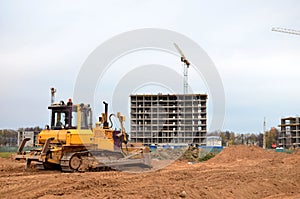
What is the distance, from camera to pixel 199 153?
126 ft

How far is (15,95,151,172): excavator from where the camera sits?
18.1m

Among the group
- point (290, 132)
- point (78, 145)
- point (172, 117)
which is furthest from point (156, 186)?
point (290, 132)

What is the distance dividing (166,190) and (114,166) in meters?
7.61

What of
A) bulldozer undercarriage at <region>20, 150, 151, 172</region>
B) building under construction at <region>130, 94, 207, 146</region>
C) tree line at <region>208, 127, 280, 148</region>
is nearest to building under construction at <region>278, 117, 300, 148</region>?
tree line at <region>208, 127, 280, 148</region>

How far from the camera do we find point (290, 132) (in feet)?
336

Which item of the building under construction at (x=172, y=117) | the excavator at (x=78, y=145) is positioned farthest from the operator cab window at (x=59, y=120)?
the building under construction at (x=172, y=117)

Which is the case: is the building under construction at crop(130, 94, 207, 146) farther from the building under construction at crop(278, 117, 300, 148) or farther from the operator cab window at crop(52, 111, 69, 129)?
the building under construction at crop(278, 117, 300, 148)

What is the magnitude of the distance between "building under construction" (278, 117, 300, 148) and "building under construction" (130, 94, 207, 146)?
218ft

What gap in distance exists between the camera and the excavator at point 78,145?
1811cm

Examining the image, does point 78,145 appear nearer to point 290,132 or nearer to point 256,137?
point 290,132

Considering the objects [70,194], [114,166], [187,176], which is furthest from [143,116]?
[70,194]

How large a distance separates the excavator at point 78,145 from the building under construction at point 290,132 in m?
85.2

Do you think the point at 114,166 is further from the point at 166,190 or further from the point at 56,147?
the point at 166,190

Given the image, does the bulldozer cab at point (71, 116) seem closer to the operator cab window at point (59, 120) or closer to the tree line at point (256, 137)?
the operator cab window at point (59, 120)
